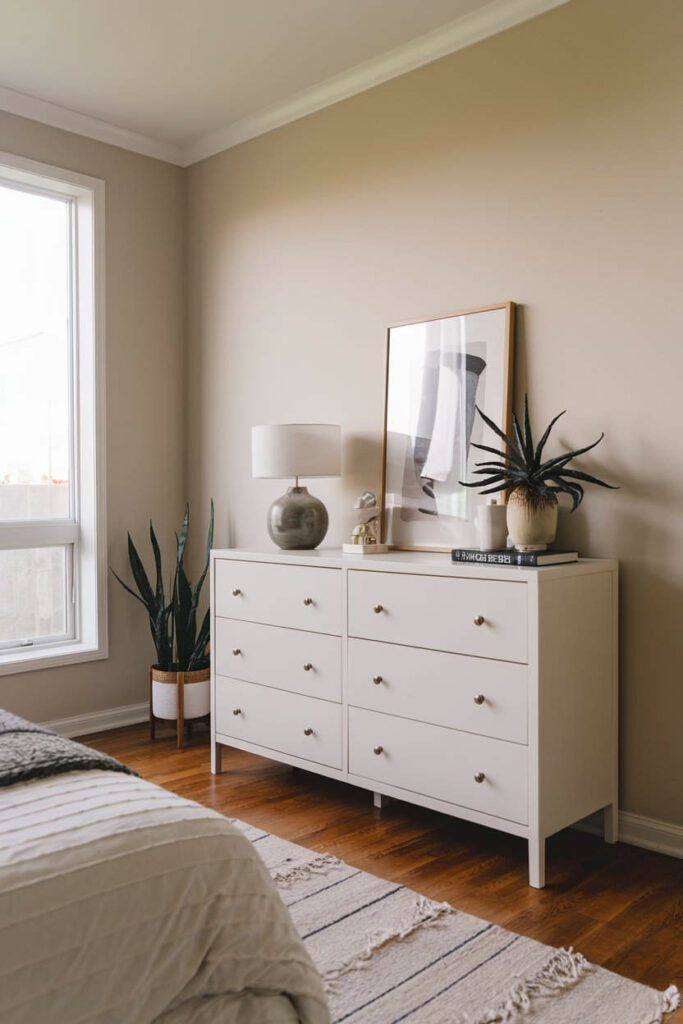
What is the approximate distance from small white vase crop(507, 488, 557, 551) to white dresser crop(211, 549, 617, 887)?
156 millimetres

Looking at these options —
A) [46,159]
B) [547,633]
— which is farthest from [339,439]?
[46,159]

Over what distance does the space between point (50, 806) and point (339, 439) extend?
2141 millimetres

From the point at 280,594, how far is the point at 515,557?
3.06ft

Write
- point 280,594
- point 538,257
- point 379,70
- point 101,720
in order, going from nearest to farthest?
1. point 538,257
2. point 280,594
3. point 379,70
4. point 101,720

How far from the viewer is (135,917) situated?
3.87 ft

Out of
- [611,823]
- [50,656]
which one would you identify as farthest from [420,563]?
[50,656]

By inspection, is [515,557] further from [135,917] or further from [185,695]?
[185,695]

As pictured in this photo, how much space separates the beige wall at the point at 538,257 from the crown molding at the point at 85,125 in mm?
488

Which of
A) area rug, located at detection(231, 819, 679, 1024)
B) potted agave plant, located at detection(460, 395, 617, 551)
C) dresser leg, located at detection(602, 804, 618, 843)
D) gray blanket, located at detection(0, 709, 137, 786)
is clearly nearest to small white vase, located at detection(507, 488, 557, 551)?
potted agave plant, located at detection(460, 395, 617, 551)

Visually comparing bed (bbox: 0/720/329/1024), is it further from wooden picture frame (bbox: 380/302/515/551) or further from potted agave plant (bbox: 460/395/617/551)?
wooden picture frame (bbox: 380/302/515/551)

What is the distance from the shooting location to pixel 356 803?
115 inches

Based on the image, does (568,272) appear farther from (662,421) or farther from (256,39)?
(256,39)

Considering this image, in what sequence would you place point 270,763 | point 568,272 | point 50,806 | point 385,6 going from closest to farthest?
point 50,806
point 568,272
point 385,6
point 270,763

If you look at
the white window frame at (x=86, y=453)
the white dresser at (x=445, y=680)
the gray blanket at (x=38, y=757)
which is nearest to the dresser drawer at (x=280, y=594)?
the white dresser at (x=445, y=680)
